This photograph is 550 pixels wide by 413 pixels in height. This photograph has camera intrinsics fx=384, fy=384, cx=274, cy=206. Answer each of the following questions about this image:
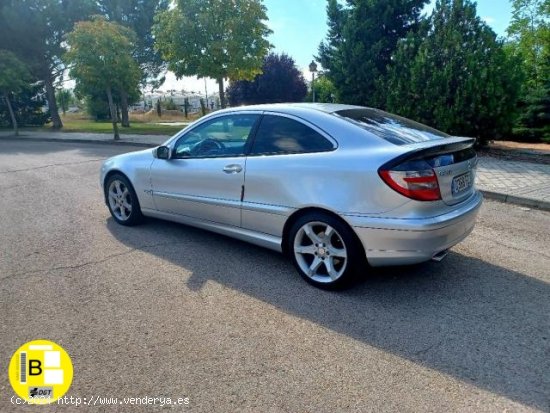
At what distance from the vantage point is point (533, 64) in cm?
1988

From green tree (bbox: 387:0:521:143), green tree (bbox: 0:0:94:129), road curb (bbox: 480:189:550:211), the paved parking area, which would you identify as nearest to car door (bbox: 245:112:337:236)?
road curb (bbox: 480:189:550:211)

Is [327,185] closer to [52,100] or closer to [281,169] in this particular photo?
[281,169]

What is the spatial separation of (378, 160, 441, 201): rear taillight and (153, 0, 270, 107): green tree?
46.0ft

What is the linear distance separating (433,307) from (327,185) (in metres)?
1.27

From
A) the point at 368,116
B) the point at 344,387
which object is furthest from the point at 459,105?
the point at 344,387

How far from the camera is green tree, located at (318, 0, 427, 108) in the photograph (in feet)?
42.1

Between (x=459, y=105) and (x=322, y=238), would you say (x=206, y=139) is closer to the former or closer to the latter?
(x=322, y=238)

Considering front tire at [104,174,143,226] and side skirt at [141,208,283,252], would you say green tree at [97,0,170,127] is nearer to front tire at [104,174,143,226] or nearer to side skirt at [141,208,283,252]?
front tire at [104,174,143,226]

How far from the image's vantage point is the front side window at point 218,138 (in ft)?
12.6

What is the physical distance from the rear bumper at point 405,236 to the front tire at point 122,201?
10.0 feet

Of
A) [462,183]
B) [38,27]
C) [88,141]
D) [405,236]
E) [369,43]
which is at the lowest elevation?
[88,141]

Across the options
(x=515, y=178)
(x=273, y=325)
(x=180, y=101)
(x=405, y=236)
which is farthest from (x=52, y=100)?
(x=180, y=101)

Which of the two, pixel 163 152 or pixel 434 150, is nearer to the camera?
pixel 434 150

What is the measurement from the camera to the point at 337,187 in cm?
309
